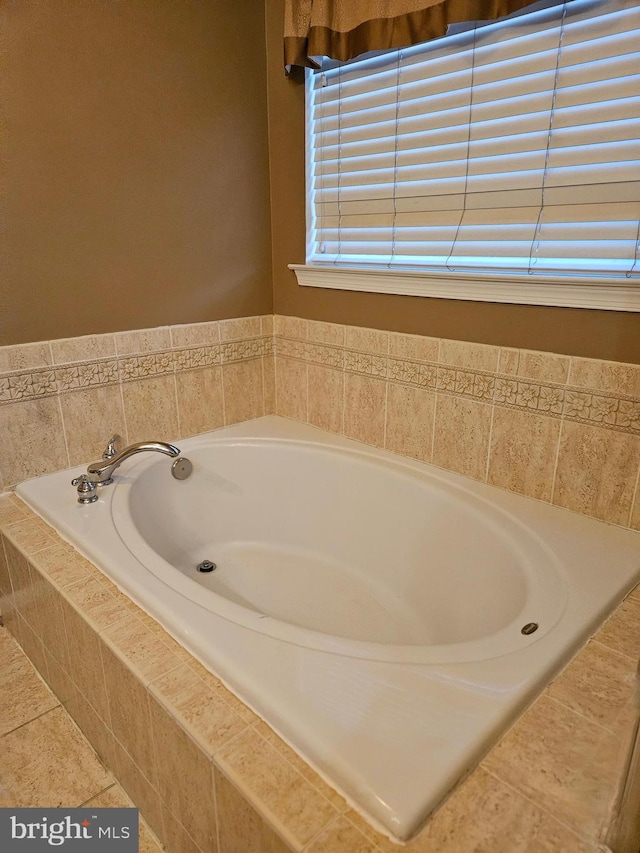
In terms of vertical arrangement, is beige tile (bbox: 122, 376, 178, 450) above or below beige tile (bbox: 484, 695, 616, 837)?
above

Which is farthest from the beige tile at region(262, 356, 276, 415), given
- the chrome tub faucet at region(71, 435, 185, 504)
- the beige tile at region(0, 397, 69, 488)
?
the beige tile at region(0, 397, 69, 488)

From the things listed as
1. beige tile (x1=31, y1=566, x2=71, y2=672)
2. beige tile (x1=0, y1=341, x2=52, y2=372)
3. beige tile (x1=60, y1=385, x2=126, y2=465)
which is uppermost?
beige tile (x1=0, y1=341, x2=52, y2=372)

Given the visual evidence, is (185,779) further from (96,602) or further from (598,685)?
(598,685)

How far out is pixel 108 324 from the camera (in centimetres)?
195

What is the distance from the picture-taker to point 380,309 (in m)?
1.99

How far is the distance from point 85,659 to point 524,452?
1.28 meters

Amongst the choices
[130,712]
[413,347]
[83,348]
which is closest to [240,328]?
[83,348]

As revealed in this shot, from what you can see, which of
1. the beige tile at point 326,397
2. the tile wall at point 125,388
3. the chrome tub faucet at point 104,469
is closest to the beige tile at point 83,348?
the tile wall at point 125,388

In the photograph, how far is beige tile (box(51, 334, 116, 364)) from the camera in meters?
1.83

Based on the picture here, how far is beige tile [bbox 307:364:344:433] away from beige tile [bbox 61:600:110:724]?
4.03ft

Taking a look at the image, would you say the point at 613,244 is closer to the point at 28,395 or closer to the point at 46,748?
the point at 28,395

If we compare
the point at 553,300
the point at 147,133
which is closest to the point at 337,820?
the point at 553,300

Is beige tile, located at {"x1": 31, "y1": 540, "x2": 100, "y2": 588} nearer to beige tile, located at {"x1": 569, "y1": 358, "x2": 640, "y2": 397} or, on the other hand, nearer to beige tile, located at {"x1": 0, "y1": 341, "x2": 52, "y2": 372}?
beige tile, located at {"x1": 0, "y1": 341, "x2": 52, "y2": 372}

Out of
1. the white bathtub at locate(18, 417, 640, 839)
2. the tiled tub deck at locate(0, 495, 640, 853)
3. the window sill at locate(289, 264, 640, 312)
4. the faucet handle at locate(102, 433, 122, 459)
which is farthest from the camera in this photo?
the faucet handle at locate(102, 433, 122, 459)
